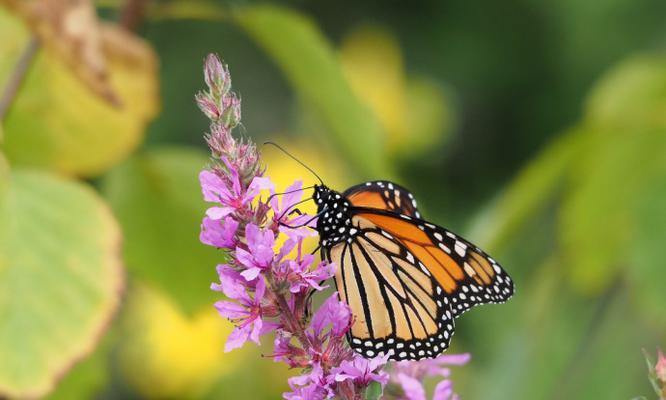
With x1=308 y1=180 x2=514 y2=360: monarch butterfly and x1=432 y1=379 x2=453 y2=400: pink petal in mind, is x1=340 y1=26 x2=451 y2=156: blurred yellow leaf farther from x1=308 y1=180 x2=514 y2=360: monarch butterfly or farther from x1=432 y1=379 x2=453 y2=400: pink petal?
x1=432 y1=379 x2=453 y2=400: pink petal

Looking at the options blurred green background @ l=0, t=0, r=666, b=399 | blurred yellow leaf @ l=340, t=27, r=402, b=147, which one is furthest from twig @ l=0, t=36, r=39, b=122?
blurred yellow leaf @ l=340, t=27, r=402, b=147

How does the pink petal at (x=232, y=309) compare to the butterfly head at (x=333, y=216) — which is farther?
the butterfly head at (x=333, y=216)

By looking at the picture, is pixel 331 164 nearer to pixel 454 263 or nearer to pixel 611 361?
pixel 611 361

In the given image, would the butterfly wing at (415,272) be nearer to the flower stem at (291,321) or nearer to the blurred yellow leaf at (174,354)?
the flower stem at (291,321)

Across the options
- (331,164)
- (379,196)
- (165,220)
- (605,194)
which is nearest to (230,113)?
(379,196)

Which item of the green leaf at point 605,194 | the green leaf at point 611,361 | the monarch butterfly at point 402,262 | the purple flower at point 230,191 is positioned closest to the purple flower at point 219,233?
the purple flower at point 230,191
